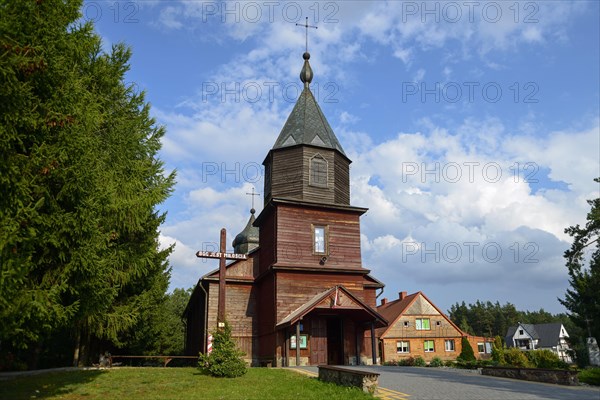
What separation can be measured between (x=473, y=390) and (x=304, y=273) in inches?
505

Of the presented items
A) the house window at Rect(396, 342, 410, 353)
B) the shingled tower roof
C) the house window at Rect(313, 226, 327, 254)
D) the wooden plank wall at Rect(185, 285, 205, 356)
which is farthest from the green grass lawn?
the house window at Rect(396, 342, 410, 353)

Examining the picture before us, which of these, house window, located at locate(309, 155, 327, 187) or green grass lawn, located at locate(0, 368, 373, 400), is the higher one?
house window, located at locate(309, 155, 327, 187)

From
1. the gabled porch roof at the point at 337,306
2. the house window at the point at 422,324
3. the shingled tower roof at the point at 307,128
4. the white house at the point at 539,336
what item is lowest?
the white house at the point at 539,336

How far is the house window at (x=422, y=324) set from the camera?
143 ft

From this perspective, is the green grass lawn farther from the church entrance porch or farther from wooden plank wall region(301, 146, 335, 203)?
wooden plank wall region(301, 146, 335, 203)

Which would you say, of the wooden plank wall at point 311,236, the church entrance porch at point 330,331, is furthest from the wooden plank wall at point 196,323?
the church entrance porch at point 330,331

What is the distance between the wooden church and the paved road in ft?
24.9

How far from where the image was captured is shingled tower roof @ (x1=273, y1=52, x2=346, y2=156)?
27141 millimetres

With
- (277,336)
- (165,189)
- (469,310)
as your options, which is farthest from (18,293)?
(469,310)

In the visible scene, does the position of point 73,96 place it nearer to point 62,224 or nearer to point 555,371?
point 62,224

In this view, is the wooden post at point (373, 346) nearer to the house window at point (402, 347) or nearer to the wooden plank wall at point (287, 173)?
the wooden plank wall at point (287, 173)

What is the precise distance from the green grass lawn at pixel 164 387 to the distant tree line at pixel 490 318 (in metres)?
104

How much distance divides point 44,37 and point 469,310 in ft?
420

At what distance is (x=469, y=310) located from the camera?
4843 inches
